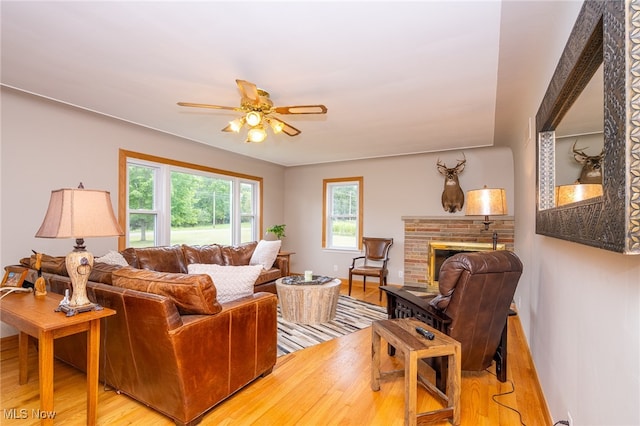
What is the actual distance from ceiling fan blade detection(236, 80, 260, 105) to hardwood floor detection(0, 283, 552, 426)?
7.26 ft

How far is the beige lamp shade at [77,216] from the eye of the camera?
5.87ft

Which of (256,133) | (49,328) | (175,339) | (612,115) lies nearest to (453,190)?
(256,133)

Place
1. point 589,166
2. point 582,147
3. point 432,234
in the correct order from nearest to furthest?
1. point 589,166
2. point 582,147
3. point 432,234

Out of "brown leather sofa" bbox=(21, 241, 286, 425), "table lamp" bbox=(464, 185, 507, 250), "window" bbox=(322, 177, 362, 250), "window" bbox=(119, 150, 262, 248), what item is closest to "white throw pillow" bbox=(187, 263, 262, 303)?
"brown leather sofa" bbox=(21, 241, 286, 425)

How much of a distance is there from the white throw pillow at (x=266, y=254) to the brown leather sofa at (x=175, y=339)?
2439mm

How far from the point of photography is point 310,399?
2.19 metres

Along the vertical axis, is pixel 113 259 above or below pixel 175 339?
above

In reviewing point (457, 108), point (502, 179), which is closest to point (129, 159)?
→ point (457, 108)

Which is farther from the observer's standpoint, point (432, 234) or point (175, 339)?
point (432, 234)

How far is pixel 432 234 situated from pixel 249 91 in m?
4.04

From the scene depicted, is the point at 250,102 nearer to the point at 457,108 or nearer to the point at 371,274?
the point at 457,108

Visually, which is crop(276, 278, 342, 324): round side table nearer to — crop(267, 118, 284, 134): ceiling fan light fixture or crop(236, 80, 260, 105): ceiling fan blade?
crop(267, 118, 284, 134): ceiling fan light fixture

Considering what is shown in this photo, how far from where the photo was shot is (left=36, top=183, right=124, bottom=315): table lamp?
179cm

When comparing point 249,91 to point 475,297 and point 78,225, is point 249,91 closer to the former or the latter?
point 78,225
